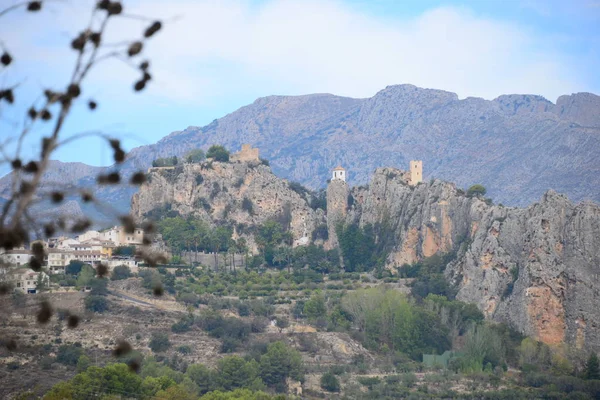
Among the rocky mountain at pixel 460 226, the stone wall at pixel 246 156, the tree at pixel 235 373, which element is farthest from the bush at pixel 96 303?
the stone wall at pixel 246 156

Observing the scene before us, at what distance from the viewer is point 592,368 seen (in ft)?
219

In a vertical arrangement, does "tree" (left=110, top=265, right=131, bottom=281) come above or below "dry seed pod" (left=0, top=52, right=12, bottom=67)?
below

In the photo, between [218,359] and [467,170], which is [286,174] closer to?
[467,170]

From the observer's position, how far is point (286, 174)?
19238 cm

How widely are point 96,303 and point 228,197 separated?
27.6 meters

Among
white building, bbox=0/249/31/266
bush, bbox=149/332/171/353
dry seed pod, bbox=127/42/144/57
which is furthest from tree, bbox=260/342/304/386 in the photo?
dry seed pod, bbox=127/42/144/57

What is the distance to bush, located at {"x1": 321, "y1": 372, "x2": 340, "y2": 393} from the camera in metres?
62.9

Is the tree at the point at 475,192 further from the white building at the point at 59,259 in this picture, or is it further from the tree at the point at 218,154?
the white building at the point at 59,259

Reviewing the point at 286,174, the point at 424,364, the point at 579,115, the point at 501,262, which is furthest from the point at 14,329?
the point at 579,115

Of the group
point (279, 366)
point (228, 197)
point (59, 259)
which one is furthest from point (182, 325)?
point (228, 197)

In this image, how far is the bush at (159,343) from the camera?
6781 centimetres

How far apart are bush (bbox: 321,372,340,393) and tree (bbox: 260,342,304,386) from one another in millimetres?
1336

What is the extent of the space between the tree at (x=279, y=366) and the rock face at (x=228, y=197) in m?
32.4

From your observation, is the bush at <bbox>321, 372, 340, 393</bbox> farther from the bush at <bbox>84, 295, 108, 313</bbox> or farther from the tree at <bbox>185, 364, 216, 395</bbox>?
the bush at <bbox>84, 295, 108, 313</bbox>
